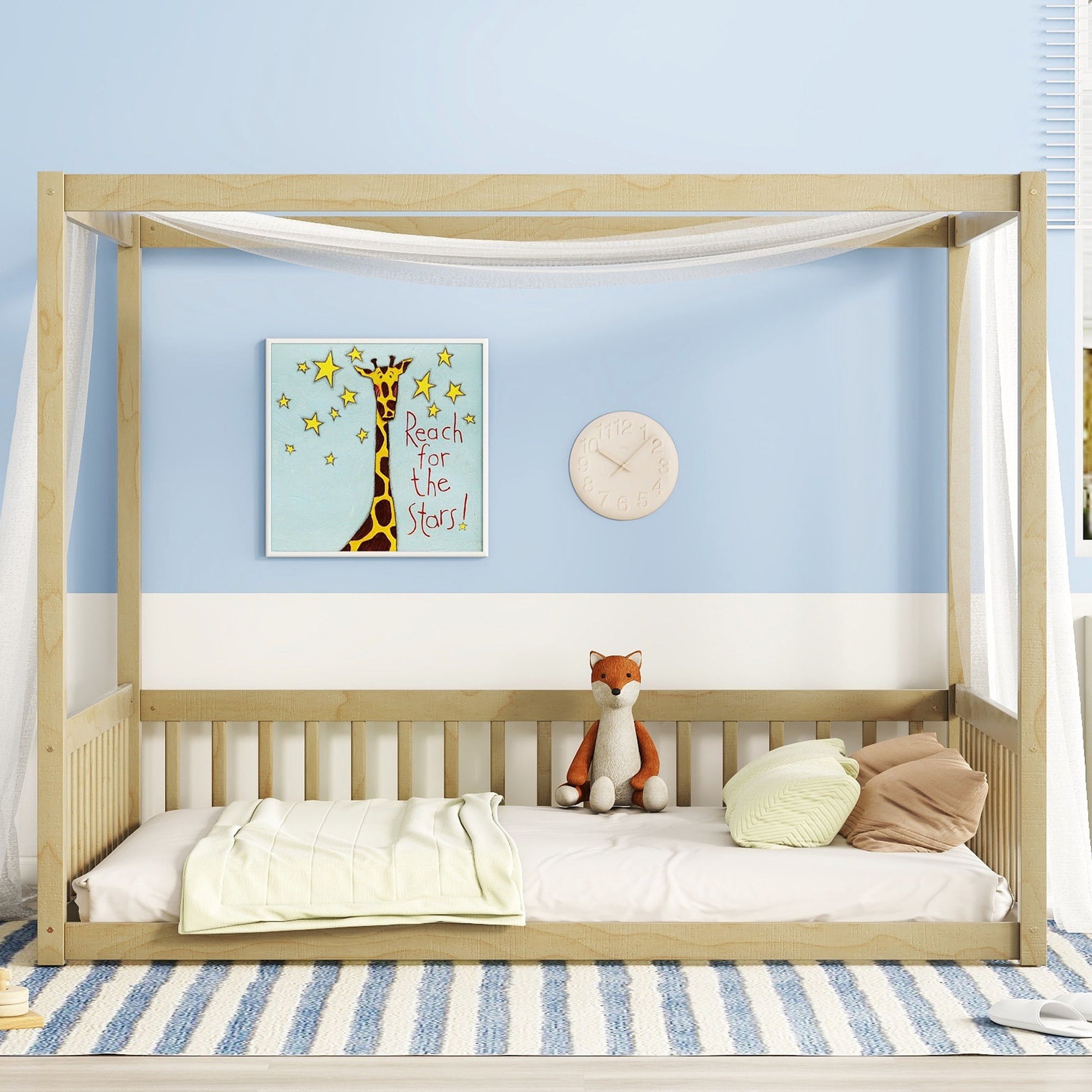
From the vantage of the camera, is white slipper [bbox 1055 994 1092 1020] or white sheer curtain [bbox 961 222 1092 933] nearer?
white slipper [bbox 1055 994 1092 1020]

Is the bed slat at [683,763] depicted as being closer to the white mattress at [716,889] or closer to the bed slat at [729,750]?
the bed slat at [729,750]

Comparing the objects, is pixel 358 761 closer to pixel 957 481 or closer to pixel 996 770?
pixel 996 770

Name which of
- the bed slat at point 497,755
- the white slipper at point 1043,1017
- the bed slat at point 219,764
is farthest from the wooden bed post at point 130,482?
the white slipper at point 1043,1017

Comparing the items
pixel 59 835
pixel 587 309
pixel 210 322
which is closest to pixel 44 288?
pixel 210 322

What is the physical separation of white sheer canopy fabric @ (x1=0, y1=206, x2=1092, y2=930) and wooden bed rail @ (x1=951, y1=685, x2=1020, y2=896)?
89 mm

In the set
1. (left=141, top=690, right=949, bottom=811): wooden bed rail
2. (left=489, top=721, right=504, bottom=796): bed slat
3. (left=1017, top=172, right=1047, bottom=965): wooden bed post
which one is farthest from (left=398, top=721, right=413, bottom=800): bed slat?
(left=1017, top=172, right=1047, bottom=965): wooden bed post

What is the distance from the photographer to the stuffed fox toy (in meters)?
3.13

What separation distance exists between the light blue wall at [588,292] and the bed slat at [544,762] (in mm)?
418

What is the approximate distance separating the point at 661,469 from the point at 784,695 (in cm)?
75

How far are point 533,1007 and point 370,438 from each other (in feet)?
5.47

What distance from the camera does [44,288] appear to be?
253cm

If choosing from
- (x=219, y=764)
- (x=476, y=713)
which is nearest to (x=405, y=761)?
(x=476, y=713)

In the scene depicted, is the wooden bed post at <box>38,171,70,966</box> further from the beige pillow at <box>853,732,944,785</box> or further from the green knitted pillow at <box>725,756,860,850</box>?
the beige pillow at <box>853,732,944,785</box>

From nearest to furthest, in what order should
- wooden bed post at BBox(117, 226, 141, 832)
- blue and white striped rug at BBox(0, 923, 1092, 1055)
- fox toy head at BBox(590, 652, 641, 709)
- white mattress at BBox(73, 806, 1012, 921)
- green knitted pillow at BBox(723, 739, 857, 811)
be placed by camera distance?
blue and white striped rug at BBox(0, 923, 1092, 1055), white mattress at BBox(73, 806, 1012, 921), green knitted pillow at BBox(723, 739, 857, 811), fox toy head at BBox(590, 652, 641, 709), wooden bed post at BBox(117, 226, 141, 832)
